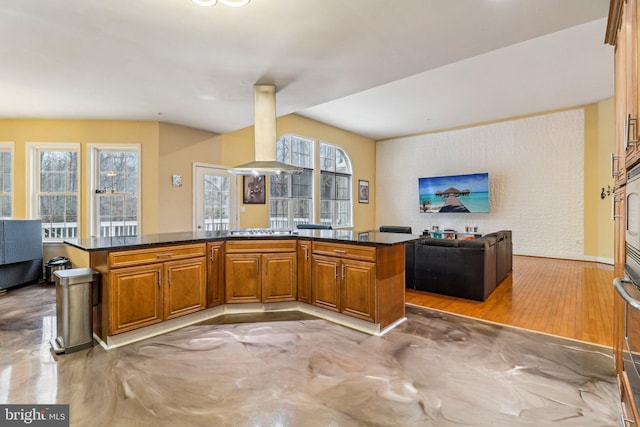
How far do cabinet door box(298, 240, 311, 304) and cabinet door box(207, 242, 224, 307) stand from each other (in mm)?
874

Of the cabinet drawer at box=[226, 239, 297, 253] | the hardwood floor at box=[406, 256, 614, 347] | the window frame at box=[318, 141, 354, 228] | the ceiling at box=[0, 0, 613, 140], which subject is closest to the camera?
the ceiling at box=[0, 0, 613, 140]

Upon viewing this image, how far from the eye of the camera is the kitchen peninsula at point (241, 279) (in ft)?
8.84

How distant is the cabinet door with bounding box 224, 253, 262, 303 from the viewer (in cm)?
342

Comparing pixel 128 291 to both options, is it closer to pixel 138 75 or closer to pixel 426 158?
pixel 138 75

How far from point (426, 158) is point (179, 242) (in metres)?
7.60

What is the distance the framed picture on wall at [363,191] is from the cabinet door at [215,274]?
6302 mm

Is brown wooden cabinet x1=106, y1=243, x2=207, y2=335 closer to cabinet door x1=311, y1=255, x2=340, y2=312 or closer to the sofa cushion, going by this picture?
cabinet door x1=311, y1=255, x2=340, y2=312

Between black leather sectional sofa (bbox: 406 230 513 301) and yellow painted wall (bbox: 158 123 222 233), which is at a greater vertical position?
yellow painted wall (bbox: 158 123 222 233)

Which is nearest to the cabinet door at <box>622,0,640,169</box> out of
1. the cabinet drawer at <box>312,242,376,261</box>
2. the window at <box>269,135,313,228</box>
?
the cabinet drawer at <box>312,242,376,261</box>

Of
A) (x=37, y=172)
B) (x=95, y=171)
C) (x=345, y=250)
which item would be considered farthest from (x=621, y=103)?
(x=37, y=172)

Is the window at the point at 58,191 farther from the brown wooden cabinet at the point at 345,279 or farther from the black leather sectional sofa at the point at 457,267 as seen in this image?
the black leather sectional sofa at the point at 457,267

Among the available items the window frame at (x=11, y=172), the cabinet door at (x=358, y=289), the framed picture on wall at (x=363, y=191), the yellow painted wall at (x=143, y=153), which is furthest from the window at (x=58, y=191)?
the framed picture on wall at (x=363, y=191)

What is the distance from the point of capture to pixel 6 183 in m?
5.06

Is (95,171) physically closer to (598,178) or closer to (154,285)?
(154,285)
